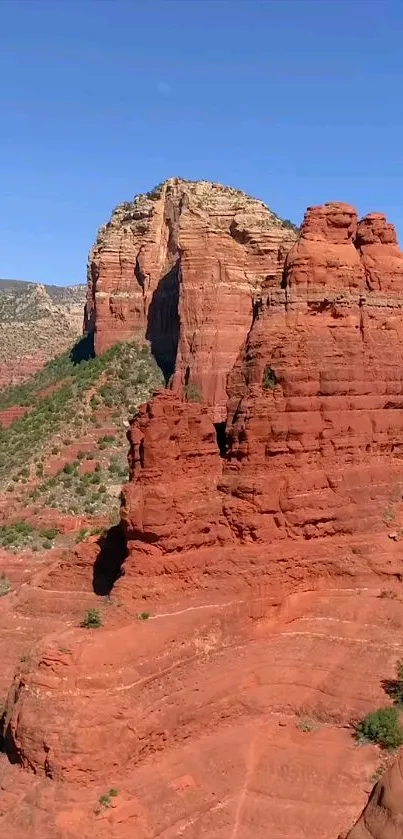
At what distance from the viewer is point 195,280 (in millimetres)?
63062

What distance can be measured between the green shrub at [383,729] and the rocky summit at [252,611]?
54 mm

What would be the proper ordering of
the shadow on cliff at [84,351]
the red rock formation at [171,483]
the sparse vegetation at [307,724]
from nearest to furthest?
the sparse vegetation at [307,724] → the red rock formation at [171,483] → the shadow on cliff at [84,351]

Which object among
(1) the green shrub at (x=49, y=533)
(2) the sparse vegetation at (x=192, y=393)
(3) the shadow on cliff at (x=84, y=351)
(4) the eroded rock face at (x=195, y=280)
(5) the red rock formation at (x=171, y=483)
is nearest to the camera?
(5) the red rock formation at (x=171, y=483)

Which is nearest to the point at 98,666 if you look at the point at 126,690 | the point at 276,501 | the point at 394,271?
the point at 126,690

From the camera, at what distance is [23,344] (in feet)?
377

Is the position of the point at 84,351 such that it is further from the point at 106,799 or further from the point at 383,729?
the point at 106,799

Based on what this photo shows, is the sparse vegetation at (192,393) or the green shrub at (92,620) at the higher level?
the sparse vegetation at (192,393)

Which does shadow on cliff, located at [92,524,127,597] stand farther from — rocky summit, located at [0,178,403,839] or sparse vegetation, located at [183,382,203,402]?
sparse vegetation, located at [183,382,203,402]

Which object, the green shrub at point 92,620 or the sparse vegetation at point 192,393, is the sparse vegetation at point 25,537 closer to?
the sparse vegetation at point 192,393

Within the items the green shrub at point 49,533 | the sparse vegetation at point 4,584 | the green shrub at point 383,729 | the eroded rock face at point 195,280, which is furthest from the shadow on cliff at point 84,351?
the green shrub at point 383,729

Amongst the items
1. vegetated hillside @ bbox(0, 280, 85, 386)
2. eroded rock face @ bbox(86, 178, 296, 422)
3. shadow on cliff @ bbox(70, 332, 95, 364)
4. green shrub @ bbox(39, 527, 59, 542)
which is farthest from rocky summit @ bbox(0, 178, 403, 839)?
vegetated hillside @ bbox(0, 280, 85, 386)

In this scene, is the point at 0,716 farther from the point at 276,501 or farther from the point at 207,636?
the point at 276,501

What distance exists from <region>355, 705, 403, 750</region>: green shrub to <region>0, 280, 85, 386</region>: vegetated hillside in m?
86.6

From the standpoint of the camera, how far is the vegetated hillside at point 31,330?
4257 inches
